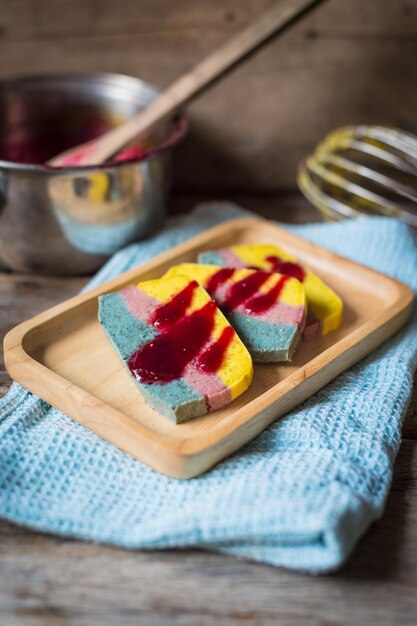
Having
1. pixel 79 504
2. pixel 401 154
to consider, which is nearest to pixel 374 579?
pixel 79 504

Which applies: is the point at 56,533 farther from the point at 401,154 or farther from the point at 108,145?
the point at 401,154

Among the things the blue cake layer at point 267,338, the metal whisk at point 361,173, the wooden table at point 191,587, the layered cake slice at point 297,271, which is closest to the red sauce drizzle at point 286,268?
the layered cake slice at point 297,271

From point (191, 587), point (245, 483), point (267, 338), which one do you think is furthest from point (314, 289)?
point (191, 587)

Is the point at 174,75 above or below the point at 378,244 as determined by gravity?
above

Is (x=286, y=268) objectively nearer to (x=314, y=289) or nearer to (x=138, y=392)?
(x=314, y=289)

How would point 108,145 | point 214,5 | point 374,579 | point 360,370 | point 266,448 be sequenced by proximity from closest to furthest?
point 374,579, point 266,448, point 360,370, point 108,145, point 214,5

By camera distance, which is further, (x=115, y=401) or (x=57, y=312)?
(x=57, y=312)
